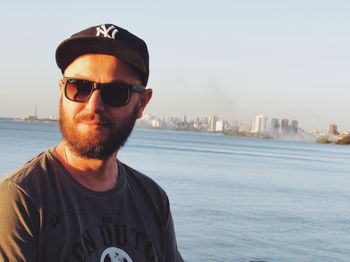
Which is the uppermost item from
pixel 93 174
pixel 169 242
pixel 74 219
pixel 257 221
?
pixel 93 174

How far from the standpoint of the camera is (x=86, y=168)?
7.39ft

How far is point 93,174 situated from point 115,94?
0.30 m

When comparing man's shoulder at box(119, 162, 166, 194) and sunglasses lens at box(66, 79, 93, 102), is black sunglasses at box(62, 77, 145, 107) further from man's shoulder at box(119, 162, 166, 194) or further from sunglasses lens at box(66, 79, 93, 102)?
man's shoulder at box(119, 162, 166, 194)

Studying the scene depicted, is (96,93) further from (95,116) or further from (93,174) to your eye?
(93,174)

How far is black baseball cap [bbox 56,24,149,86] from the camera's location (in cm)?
221

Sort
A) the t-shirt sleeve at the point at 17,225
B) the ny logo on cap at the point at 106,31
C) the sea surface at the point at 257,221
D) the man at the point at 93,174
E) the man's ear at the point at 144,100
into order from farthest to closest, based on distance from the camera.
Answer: the sea surface at the point at 257,221 → the man's ear at the point at 144,100 → the ny logo on cap at the point at 106,31 → the man at the point at 93,174 → the t-shirt sleeve at the point at 17,225

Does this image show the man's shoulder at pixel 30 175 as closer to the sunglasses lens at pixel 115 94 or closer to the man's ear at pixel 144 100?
the sunglasses lens at pixel 115 94

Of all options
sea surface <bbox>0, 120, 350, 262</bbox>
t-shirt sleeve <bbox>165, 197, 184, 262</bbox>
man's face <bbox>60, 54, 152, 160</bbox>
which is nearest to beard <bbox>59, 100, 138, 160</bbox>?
man's face <bbox>60, 54, 152, 160</bbox>

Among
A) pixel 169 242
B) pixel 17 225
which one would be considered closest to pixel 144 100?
pixel 169 242

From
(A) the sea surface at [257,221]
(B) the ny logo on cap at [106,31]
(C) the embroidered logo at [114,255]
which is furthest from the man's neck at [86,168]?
(A) the sea surface at [257,221]

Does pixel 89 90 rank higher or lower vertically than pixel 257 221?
higher

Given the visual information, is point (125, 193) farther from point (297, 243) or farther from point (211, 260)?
point (297, 243)

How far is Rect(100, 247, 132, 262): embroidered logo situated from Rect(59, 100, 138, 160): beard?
33 centimetres

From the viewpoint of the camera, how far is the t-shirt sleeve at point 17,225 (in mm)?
1884
